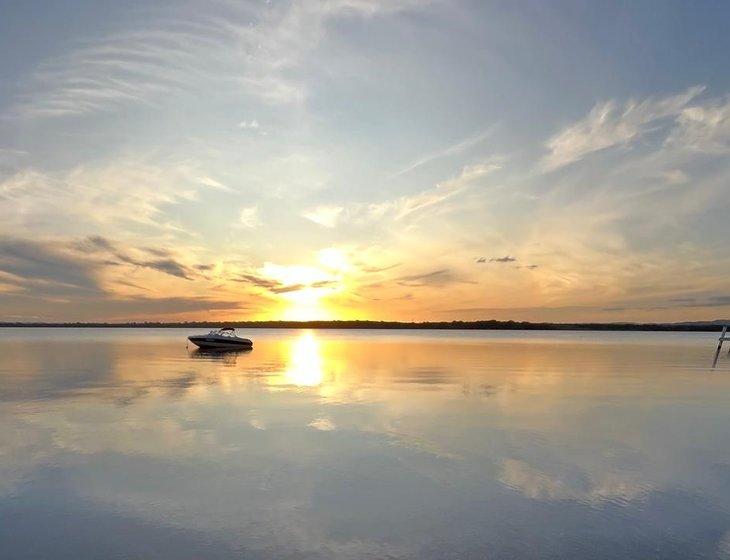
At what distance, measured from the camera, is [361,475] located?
1438 centimetres

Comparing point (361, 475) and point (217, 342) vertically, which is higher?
point (217, 342)

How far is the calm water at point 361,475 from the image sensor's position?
10.1 m

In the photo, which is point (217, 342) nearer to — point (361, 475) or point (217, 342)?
point (217, 342)

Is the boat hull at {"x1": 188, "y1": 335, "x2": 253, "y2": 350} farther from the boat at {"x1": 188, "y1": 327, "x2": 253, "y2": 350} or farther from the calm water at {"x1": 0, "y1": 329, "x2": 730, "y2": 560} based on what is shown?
the calm water at {"x1": 0, "y1": 329, "x2": 730, "y2": 560}

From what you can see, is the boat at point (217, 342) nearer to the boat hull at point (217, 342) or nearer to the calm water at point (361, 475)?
the boat hull at point (217, 342)

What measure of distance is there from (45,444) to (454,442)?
13554 mm

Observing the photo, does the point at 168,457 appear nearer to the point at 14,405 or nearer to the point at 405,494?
the point at 405,494

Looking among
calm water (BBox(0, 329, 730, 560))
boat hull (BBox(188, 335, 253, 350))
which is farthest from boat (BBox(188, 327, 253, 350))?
calm water (BBox(0, 329, 730, 560))

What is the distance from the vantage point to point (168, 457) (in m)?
15.9

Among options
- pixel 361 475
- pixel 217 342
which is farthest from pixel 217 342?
pixel 361 475

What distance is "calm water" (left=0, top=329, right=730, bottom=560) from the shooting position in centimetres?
1015

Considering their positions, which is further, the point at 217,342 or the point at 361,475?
the point at 217,342

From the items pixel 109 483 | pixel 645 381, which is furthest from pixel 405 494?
pixel 645 381

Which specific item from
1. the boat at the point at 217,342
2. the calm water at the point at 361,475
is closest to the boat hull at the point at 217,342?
the boat at the point at 217,342
